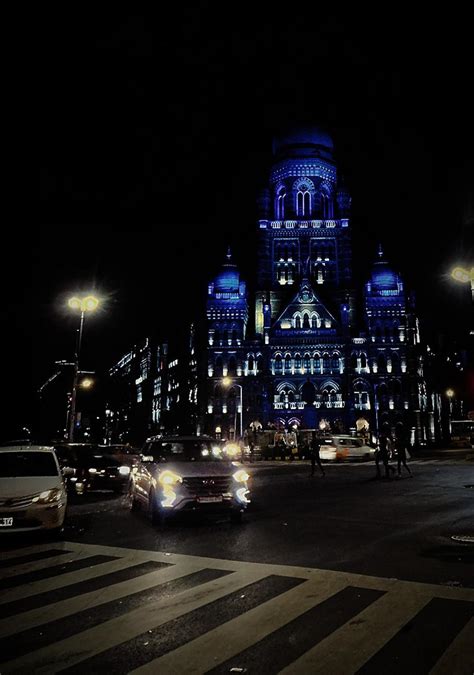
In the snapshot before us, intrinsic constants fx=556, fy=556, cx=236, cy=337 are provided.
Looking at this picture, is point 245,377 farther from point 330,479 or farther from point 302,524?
point 302,524

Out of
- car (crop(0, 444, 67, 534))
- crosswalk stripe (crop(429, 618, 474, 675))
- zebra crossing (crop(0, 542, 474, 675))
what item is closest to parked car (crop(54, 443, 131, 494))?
car (crop(0, 444, 67, 534))

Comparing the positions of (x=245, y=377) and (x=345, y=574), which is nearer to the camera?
(x=345, y=574)

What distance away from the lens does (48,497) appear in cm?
997

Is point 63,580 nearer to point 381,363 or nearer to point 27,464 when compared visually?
point 27,464

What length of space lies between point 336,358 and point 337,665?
7627cm

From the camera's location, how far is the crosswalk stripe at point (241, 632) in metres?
4.48

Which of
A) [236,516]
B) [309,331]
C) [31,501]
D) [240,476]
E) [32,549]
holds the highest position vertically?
[309,331]

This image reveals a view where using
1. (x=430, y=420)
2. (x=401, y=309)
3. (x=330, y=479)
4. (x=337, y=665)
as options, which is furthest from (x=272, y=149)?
(x=337, y=665)

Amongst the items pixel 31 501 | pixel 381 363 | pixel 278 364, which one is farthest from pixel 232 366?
pixel 31 501

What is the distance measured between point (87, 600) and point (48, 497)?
4042 mm

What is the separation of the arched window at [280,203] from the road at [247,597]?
3380 inches

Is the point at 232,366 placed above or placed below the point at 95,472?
above

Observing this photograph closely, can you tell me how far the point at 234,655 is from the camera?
183 inches

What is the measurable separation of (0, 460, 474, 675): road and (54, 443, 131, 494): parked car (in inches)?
286
